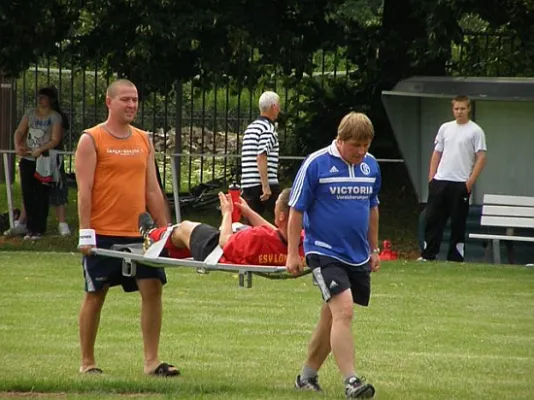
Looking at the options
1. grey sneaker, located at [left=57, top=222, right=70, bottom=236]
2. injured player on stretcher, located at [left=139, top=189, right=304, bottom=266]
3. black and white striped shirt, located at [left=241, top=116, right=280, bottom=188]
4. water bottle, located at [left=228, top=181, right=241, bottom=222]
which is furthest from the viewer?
grey sneaker, located at [left=57, top=222, right=70, bottom=236]

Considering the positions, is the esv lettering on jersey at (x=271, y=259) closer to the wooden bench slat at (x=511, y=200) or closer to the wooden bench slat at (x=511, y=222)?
the wooden bench slat at (x=511, y=222)

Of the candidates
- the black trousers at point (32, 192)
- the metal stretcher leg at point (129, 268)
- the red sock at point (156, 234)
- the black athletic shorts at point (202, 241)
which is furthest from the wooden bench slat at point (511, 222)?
the metal stretcher leg at point (129, 268)

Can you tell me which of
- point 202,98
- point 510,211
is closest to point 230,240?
point 510,211

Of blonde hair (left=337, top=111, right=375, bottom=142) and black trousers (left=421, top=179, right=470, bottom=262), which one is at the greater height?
blonde hair (left=337, top=111, right=375, bottom=142)

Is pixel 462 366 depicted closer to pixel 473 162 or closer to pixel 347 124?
pixel 347 124

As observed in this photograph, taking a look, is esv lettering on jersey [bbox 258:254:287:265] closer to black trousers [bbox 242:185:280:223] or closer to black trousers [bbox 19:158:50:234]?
black trousers [bbox 242:185:280:223]

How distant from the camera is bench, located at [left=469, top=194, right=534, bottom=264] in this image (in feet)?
59.3

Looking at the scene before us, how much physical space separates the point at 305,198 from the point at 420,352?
2.64 meters

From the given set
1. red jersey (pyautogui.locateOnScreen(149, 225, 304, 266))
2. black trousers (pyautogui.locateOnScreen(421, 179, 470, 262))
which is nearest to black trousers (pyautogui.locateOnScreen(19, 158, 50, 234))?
black trousers (pyautogui.locateOnScreen(421, 179, 470, 262))

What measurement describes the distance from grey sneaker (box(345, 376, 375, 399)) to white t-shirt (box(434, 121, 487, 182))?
29.5ft

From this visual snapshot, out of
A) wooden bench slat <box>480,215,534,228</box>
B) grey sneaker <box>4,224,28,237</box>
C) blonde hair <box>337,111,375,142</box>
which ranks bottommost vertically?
grey sneaker <box>4,224,28,237</box>

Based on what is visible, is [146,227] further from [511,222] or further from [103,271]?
[511,222]

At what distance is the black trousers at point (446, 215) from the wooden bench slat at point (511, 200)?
880 mm

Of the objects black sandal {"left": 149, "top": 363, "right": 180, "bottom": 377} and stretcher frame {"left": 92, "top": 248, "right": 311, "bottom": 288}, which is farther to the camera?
black sandal {"left": 149, "top": 363, "right": 180, "bottom": 377}
